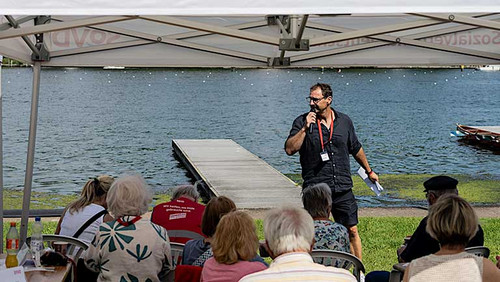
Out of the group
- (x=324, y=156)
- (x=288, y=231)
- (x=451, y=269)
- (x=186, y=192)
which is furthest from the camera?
(x=324, y=156)

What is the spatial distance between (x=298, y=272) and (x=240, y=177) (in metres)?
11.0

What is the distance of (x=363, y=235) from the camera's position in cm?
826

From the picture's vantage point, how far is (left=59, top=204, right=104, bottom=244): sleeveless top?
15.6 ft

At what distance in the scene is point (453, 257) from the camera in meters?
3.38

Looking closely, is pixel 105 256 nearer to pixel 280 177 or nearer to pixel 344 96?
pixel 280 177

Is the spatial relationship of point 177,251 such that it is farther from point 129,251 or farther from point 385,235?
point 385,235

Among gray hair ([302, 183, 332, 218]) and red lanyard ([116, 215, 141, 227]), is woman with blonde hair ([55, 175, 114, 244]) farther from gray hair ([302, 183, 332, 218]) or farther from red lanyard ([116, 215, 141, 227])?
gray hair ([302, 183, 332, 218])

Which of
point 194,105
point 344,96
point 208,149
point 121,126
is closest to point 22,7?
point 208,149

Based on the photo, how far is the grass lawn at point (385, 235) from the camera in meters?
7.18

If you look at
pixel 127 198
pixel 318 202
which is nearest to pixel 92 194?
pixel 127 198

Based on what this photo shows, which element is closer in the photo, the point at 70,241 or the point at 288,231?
the point at 288,231

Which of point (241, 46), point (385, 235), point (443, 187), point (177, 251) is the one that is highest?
point (241, 46)

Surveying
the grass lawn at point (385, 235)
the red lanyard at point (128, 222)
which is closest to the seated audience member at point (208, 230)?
the red lanyard at point (128, 222)

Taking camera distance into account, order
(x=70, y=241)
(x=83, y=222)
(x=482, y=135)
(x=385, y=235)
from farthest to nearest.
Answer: (x=482, y=135), (x=385, y=235), (x=83, y=222), (x=70, y=241)
